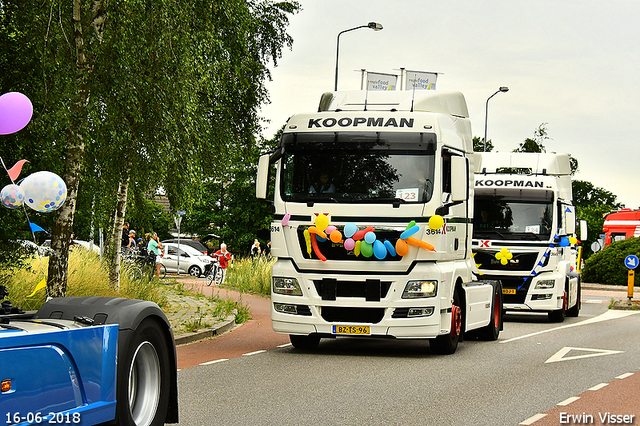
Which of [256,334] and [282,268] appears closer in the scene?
[282,268]

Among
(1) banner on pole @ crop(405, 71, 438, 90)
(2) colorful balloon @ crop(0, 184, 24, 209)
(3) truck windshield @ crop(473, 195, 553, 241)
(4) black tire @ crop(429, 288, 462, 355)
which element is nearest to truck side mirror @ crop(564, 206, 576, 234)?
(3) truck windshield @ crop(473, 195, 553, 241)

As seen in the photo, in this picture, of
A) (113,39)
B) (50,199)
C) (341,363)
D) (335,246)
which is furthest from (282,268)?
(50,199)

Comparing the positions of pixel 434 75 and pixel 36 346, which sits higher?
pixel 434 75

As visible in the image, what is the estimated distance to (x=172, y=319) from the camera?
53.8 feet

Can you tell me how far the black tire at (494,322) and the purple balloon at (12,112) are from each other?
1046cm

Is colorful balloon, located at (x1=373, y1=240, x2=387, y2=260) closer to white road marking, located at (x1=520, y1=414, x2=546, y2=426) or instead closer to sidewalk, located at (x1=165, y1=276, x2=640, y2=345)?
sidewalk, located at (x1=165, y1=276, x2=640, y2=345)

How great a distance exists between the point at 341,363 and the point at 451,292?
1915 mm

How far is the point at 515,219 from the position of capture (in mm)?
18625

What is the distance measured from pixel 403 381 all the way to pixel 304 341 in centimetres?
352

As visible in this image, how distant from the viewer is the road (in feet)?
25.2

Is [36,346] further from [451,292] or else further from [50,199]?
[451,292]

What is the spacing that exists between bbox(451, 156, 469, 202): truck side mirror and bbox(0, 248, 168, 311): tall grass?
5.70 metres

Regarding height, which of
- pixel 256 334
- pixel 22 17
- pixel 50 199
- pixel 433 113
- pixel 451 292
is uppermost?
pixel 22 17

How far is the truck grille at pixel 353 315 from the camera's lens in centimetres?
1181
